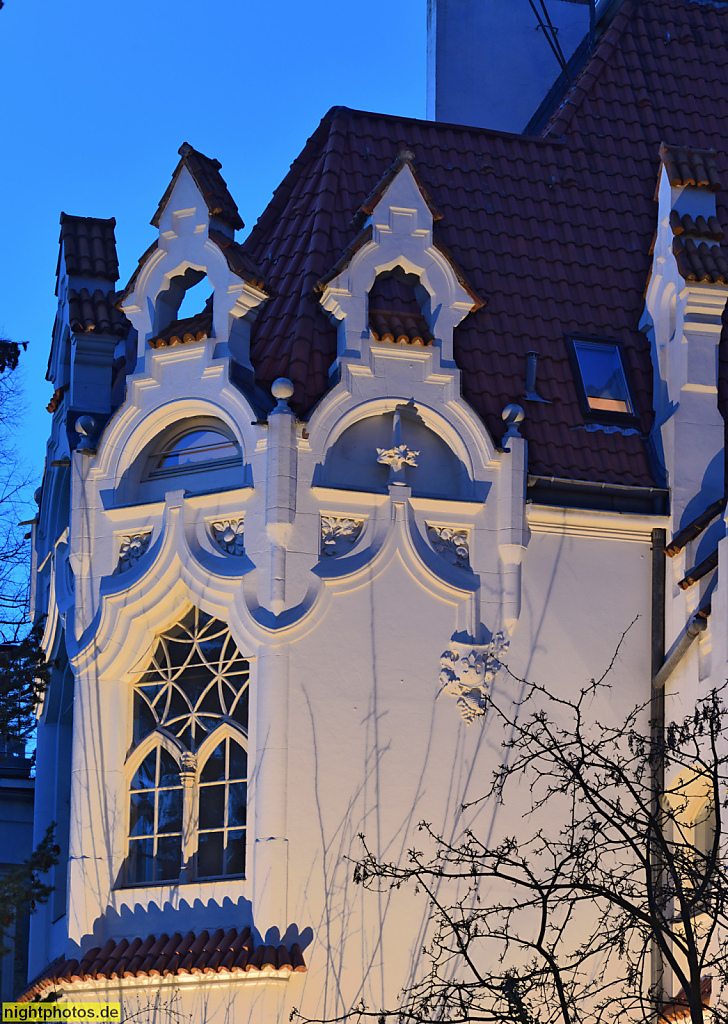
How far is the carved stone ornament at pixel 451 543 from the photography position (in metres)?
16.0

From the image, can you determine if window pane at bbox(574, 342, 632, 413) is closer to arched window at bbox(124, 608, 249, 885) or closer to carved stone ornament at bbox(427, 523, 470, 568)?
carved stone ornament at bbox(427, 523, 470, 568)

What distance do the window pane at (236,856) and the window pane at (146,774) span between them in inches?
45.9

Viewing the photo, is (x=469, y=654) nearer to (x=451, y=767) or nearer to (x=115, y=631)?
(x=451, y=767)

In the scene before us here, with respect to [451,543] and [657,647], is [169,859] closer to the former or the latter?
[451,543]

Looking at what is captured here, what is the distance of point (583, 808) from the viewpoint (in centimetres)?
1573

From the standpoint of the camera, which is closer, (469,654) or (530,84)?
(469,654)

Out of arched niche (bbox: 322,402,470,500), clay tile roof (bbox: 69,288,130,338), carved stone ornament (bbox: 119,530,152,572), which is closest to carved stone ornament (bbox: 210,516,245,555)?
carved stone ornament (bbox: 119,530,152,572)

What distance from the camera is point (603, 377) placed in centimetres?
1784

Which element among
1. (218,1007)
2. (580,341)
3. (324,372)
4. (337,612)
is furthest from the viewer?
(580,341)

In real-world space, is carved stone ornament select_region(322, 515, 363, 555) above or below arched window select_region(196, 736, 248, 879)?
above

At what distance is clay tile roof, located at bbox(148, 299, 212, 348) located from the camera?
647 inches

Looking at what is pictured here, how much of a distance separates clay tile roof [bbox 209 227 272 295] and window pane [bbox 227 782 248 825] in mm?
5117

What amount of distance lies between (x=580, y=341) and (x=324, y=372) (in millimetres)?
3279

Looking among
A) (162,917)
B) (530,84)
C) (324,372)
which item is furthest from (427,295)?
(530,84)
